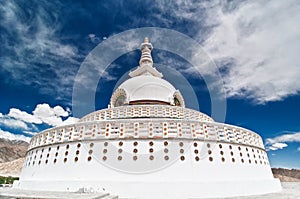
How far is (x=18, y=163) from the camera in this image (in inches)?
2237

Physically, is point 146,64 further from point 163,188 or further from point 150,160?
point 163,188

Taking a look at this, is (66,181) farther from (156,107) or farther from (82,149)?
(156,107)

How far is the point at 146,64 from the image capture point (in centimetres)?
2194

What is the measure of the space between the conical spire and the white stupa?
12.0 meters

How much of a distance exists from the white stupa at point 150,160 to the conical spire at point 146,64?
12.0 metres

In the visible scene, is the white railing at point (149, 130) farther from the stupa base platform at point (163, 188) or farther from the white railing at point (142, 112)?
the white railing at point (142, 112)

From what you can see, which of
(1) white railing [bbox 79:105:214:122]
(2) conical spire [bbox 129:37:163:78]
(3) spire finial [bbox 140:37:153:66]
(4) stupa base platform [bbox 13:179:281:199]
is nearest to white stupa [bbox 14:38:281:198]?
(4) stupa base platform [bbox 13:179:281:199]

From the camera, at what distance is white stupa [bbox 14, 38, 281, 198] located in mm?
8406

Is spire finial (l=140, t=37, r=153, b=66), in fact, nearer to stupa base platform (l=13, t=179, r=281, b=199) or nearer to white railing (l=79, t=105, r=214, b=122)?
white railing (l=79, t=105, r=214, b=122)

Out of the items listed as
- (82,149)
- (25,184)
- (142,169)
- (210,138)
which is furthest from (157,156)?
(25,184)

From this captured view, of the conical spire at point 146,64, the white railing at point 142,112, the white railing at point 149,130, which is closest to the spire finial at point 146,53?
the conical spire at point 146,64

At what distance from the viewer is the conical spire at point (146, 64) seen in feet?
70.4

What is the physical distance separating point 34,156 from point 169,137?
792 cm

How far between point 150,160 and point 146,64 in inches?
570
